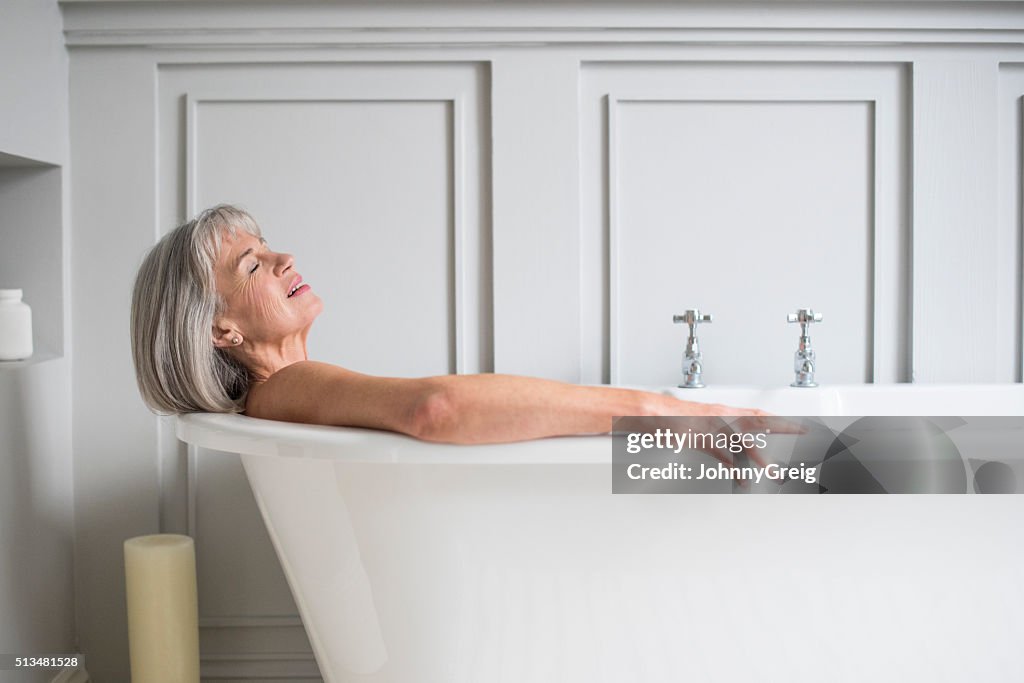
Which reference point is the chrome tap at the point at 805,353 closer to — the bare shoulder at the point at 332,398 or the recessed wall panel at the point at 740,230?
the recessed wall panel at the point at 740,230

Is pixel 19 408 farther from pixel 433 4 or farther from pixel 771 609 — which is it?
pixel 771 609

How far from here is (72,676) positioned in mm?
1739

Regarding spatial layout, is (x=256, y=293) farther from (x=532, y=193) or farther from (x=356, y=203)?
(x=532, y=193)

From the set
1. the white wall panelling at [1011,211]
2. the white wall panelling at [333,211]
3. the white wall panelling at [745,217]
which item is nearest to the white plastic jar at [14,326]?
the white wall panelling at [333,211]

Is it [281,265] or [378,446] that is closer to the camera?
[378,446]

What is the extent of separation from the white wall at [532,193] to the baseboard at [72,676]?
44 mm

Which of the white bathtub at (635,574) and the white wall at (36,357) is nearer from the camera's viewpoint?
the white bathtub at (635,574)

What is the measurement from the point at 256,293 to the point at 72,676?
106cm

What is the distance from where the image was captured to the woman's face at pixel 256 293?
1206 mm

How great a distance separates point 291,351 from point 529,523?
1.55 feet

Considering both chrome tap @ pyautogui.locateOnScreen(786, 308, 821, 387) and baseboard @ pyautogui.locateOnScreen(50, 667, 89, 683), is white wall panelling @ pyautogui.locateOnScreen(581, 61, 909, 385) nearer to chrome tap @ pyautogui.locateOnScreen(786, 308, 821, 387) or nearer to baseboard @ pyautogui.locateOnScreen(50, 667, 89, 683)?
chrome tap @ pyautogui.locateOnScreen(786, 308, 821, 387)

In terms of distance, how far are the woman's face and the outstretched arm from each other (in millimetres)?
201

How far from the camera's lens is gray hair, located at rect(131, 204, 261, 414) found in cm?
116

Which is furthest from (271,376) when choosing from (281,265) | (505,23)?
(505,23)
